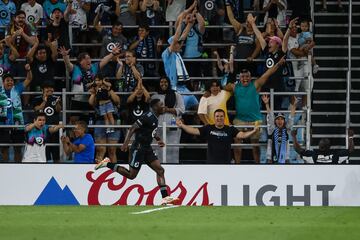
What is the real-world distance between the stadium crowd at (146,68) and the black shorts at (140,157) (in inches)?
101

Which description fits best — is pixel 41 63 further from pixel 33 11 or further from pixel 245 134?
pixel 245 134

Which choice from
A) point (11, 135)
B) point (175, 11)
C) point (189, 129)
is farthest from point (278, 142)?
point (11, 135)

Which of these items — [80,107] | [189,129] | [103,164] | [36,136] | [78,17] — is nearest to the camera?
[103,164]

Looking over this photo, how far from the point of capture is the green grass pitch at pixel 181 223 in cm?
1298

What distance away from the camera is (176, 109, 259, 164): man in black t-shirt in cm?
2212

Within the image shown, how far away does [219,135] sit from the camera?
873 inches

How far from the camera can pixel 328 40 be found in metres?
27.9

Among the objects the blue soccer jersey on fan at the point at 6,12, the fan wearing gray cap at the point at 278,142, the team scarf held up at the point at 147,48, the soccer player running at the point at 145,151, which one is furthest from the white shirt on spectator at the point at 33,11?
the soccer player running at the point at 145,151

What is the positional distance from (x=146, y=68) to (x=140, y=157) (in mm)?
5409

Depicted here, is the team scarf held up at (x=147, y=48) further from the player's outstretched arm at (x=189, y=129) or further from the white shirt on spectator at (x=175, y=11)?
the player's outstretched arm at (x=189, y=129)

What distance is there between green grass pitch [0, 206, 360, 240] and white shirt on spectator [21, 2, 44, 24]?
975cm

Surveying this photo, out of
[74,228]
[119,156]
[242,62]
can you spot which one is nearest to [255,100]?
[242,62]

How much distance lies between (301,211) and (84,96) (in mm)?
9286

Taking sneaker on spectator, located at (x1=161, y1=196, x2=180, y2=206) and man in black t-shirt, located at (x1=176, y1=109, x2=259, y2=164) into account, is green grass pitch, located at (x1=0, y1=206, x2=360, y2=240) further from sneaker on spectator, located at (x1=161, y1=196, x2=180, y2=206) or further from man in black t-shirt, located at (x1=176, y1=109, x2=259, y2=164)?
man in black t-shirt, located at (x1=176, y1=109, x2=259, y2=164)
